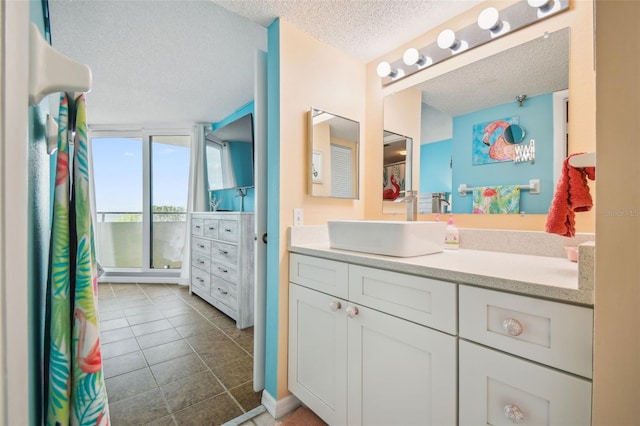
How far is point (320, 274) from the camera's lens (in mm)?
1435

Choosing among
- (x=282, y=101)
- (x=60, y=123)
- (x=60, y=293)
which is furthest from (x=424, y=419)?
(x=282, y=101)

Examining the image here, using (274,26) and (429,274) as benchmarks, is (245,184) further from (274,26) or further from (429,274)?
(429,274)

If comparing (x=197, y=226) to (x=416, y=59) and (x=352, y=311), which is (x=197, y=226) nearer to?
(x=352, y=311)

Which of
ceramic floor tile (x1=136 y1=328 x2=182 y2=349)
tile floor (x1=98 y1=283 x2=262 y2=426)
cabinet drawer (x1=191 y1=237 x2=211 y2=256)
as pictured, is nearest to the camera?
tile floor (x1=98 y1=283 x2=262 y2=426)

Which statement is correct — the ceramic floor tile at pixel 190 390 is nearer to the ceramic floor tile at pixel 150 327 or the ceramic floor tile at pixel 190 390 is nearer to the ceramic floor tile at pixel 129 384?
the ceramic floor tile at pixel 129 384

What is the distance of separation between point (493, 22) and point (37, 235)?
1885 millimetres

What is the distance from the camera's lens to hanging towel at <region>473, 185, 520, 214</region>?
4.59 ft

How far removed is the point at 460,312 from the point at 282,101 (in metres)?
1.34

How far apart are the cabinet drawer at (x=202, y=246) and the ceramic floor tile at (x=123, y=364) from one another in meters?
1.30

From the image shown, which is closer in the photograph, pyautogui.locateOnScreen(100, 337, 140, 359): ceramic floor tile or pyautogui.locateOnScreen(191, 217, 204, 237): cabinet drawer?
pyautogui.locateOnScreen(100, 337, 140, 359): ceramic floor tile

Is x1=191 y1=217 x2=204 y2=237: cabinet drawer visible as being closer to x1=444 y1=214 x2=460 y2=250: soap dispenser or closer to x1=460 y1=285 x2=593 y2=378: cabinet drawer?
x1=444 y1=214 x2=460 y2=250: soap dispenser

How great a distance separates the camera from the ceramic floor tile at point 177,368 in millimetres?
1909

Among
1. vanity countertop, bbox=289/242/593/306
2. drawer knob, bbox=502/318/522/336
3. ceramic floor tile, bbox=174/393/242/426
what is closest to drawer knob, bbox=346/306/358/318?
vanity countertop, bbox=289/242/593/306

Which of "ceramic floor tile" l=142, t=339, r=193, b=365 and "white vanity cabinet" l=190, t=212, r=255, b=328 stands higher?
"white vanity cabinet" l=190, t=212, r=255, b=328
